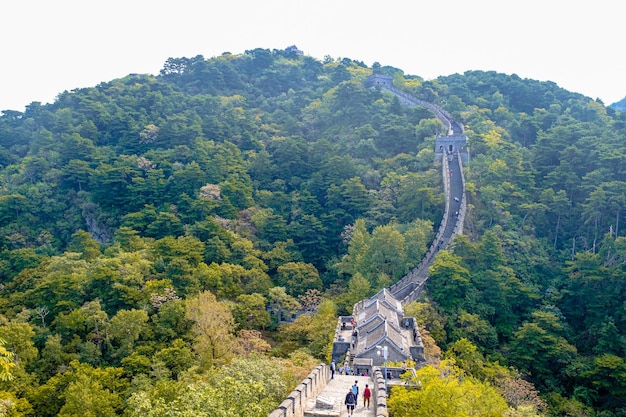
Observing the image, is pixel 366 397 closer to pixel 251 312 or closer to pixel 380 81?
pixel 251 312

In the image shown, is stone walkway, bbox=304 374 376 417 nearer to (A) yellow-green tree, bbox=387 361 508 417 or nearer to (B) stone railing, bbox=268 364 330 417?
(B) stone railing, bbox=268 364 330 417

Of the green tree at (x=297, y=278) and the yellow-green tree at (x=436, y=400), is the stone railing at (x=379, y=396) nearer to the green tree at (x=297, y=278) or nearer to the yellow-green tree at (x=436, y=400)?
the yellow-green tree at (x=436, y=400)

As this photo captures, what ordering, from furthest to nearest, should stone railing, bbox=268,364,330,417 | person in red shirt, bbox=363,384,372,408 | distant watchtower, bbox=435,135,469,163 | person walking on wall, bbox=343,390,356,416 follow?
distant watchtower, bbox=435,135,469,163 → person in red shirt, bbox=363,384,372,408 → person walking on wall, bbox=343,390,356,416 → stone railing, bbox=268,364,330,417

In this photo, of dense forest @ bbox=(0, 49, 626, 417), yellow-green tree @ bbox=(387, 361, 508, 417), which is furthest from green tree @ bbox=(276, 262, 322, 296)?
yellow-green tree @ bbox=(387, 361, 508, 417)

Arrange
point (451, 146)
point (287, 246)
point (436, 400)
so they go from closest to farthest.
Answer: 1. point (436, 400)
2. point (287, 246)
3. point (451, 146)

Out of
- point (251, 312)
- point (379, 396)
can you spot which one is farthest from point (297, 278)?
point (379, 396)

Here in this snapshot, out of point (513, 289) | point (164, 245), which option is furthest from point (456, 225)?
point (164, 245)
